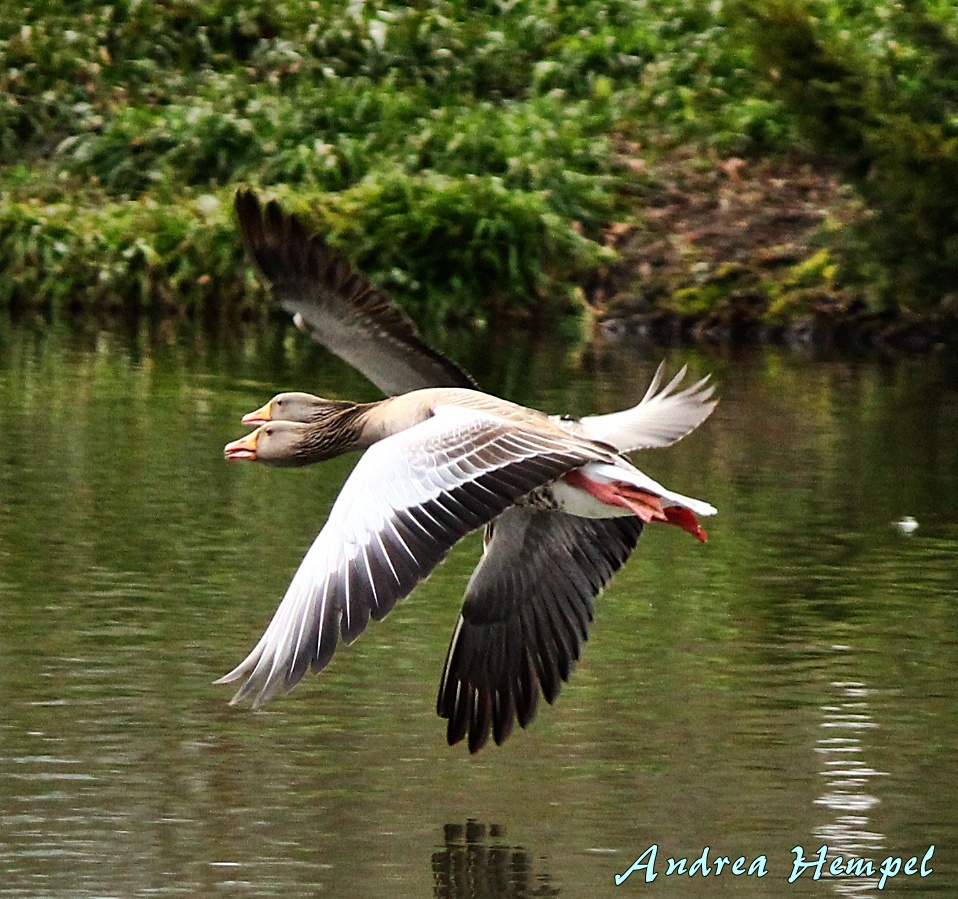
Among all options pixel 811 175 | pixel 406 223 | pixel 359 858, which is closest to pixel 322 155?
pixel 406 223

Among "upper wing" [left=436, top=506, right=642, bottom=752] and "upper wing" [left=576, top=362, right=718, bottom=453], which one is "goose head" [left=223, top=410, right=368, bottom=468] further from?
"upper wing" [left=576, top=362, right=718, bottom=453]

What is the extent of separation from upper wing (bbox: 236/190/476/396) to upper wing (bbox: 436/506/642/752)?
631mm

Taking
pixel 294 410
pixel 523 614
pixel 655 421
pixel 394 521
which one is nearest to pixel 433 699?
pixel 523 614

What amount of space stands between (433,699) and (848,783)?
1.64m

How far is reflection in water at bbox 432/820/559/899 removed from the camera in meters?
6.59

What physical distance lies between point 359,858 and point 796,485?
23.5 ft

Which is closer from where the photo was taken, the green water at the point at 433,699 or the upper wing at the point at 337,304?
the green water at the point at 433,699

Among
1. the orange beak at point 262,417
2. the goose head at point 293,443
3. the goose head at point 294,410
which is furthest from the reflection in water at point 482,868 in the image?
the orange beak at point 262,417

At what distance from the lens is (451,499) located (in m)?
6.83

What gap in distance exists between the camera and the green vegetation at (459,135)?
1928 cm

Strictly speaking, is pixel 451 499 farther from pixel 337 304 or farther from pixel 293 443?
pixel 293 443

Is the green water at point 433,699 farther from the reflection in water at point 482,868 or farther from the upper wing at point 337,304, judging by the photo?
the upper wing at point 337,304

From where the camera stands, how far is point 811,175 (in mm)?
23953

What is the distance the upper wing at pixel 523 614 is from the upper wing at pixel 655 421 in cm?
29
